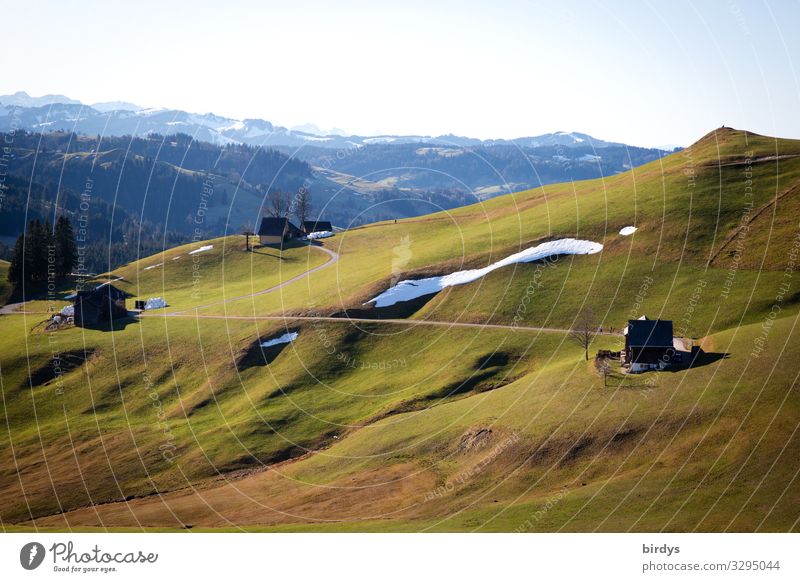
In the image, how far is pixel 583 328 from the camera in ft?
323

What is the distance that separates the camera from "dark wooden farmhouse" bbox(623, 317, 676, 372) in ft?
266

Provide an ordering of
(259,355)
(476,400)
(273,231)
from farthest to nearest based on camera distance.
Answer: (273,231) < (259,355) < (476,400)

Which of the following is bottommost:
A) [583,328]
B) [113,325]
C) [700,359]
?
[113,325]

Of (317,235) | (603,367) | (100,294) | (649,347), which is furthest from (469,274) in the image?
(317,235)

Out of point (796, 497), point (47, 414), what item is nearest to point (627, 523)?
point (796, 497)

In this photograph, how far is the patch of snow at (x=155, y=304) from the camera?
5728 inches

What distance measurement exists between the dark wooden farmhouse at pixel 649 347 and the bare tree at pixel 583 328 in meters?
9.51

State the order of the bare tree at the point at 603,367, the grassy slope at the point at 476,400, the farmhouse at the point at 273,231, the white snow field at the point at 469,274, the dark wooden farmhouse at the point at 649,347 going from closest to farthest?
the grassy slope at the point at 476,400, the bare tree at the point at 603,367, the dark wooden farmhouse at the point at 649,347, the white snow field at the point at 469,274, the farmhouse at the point at 273,231

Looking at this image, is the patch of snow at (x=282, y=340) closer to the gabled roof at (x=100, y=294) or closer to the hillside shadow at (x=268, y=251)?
the gabled roof at (x=100, y=294)

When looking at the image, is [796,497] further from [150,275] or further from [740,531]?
[150,275]

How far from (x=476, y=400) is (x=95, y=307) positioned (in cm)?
7972

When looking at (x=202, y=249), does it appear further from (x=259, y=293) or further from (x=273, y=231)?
(x=259, y=293)

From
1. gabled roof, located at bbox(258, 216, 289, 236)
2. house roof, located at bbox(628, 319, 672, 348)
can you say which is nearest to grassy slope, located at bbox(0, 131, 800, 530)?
house roof, located at bbox(628, 319, 672, 348)

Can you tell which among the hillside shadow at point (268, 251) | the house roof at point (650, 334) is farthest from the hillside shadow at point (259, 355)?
the hillside shadow at point (268, 251)
